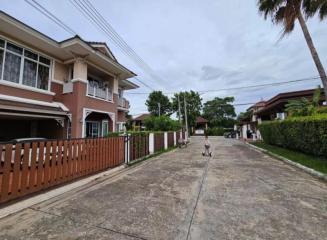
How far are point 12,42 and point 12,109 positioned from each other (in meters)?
3.39

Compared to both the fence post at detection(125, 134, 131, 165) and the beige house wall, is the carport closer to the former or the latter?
the beige house wall

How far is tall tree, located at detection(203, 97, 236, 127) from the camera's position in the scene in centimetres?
5753

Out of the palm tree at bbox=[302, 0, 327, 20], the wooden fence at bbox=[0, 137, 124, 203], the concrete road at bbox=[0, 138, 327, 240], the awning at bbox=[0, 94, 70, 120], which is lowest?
the concrete road at bbox=[0, 138, 327, 240]

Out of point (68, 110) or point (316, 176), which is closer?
point (316, 176)

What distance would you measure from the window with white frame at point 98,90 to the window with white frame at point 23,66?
2328 millimetres

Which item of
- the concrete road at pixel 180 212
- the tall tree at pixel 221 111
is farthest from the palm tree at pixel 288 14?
the tall tree at pixel 221 111

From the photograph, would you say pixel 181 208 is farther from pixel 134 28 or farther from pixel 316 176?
pixel 134 28

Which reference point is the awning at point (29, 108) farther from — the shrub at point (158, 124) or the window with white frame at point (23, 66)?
the shrub at point (158, 124)

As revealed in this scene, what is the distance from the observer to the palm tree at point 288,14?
383 inches

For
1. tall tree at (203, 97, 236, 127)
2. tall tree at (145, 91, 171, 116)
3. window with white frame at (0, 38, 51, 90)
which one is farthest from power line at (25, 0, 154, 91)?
tall tree at (203, 97, 236, 127)

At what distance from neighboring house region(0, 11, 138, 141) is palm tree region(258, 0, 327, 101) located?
10192mm

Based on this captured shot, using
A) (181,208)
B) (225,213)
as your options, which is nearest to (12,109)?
(181,208)

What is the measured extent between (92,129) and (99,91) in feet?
9.97

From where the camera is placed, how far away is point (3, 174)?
363 cm
